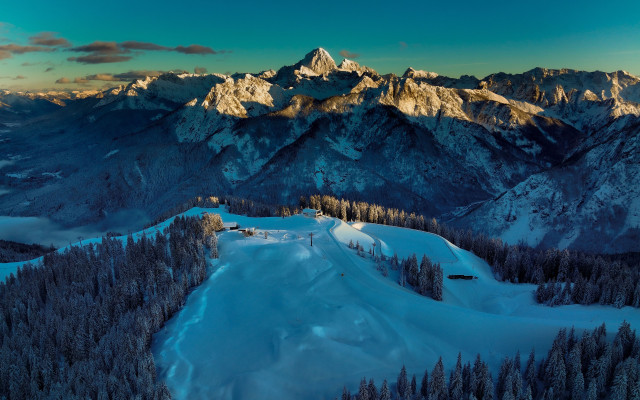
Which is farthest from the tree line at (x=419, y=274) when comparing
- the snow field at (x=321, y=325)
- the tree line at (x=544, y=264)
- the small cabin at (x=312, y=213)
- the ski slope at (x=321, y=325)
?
the small cabin at (x=312, y=213)

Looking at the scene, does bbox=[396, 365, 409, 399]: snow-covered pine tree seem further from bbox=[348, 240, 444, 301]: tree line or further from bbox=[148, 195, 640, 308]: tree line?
bbox=[148, 195, 640, 308]: tree line

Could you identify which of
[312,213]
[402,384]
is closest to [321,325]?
[402,384]

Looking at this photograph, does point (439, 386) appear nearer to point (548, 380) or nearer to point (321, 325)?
point (548, 380)

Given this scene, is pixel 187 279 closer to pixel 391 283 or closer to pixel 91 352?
pixel 91 352

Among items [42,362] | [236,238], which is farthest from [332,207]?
[42,362]

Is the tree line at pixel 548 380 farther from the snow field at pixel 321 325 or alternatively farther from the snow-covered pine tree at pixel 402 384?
the snow field at pixel 321 325

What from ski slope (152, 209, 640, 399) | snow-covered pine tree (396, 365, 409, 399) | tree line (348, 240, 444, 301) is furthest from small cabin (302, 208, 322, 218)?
snow-covered pine tree (396, 365, 409, 399)

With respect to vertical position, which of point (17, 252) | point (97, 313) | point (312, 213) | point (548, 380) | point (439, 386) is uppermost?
point (312, 213)
